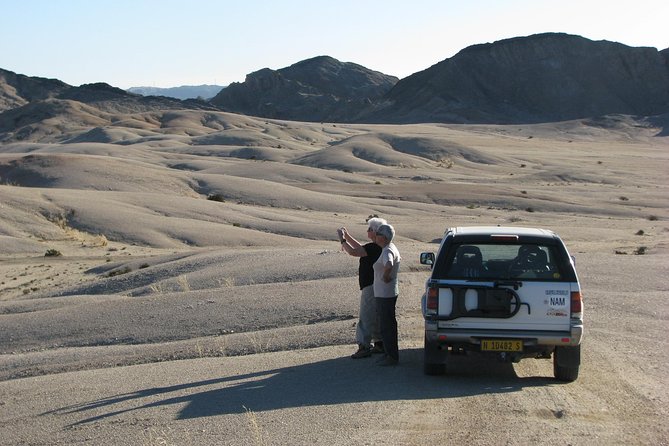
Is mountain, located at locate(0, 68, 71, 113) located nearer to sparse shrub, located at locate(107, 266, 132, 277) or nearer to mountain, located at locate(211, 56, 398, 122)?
mountain, located at locate(211, 56, 398, 122)

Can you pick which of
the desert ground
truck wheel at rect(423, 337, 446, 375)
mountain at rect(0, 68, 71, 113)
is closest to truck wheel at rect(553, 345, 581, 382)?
the desert ground

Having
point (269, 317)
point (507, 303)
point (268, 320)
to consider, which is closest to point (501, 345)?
point (507, 303)

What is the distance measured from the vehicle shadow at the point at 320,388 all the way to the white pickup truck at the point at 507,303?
1.37 ft

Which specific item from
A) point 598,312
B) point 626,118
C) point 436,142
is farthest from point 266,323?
point 626,118

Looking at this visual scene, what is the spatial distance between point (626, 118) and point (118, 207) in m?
108

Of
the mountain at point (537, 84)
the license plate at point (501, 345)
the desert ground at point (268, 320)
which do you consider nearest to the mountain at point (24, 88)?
the mountain at point (537, 84)

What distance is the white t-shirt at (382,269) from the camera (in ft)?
33.9

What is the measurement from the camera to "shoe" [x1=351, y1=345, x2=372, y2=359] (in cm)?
1106

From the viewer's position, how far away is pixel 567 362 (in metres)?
9.56

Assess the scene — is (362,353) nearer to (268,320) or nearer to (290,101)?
(268,320)

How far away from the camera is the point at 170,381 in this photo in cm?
1083

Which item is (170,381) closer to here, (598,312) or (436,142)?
(598,312)

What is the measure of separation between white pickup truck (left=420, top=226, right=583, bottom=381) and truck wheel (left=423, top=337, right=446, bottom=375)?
0.4 inches

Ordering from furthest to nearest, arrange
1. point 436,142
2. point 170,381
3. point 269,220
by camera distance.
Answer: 1. point 436,142
2. point 269,220
3. point 170,381
